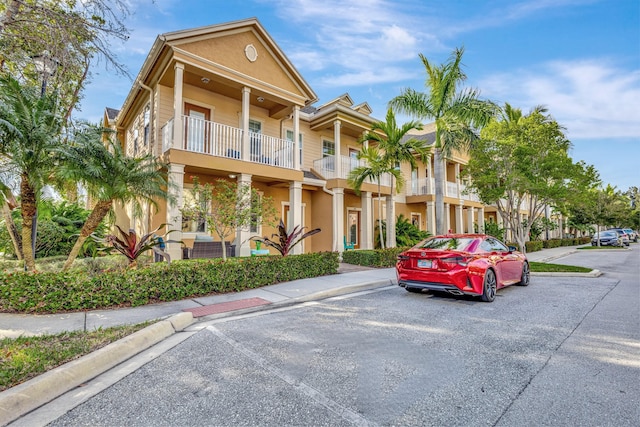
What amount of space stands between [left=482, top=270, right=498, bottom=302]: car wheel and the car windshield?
2.41ft

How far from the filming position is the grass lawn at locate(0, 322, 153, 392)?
2.93m

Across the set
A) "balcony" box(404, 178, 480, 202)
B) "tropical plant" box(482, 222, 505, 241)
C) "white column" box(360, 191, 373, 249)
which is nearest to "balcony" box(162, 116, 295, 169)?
"white column" box(360, 191, 373, 249)

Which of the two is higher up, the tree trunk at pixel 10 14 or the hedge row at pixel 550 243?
the tree trunk at pixel 10 14

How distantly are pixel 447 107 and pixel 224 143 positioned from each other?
945 centimetres

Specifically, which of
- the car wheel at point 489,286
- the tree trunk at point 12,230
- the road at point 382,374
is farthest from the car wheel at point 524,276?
the tree trunk at point 12,230

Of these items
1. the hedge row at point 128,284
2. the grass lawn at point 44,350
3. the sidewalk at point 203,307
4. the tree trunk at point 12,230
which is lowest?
the sidewalk at point 203,307

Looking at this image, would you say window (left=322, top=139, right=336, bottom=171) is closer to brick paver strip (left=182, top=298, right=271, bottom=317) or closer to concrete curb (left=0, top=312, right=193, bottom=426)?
brick paver strip (left=182, top=298, right=271, bottom=317)

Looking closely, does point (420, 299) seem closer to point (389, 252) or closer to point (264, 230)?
point (389, 252)

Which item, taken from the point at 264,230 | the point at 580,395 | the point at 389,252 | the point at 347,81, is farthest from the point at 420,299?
the point at 347,81

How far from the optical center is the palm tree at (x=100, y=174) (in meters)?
6.49

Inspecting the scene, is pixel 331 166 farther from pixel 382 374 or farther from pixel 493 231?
pixel 493 231

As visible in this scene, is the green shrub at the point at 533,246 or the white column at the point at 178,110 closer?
the white column at the point at 178,110

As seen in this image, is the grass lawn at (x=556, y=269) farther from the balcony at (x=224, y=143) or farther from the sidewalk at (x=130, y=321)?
the balcony at (x=224, y=143)

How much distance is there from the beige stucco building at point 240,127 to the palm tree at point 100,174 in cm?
122
